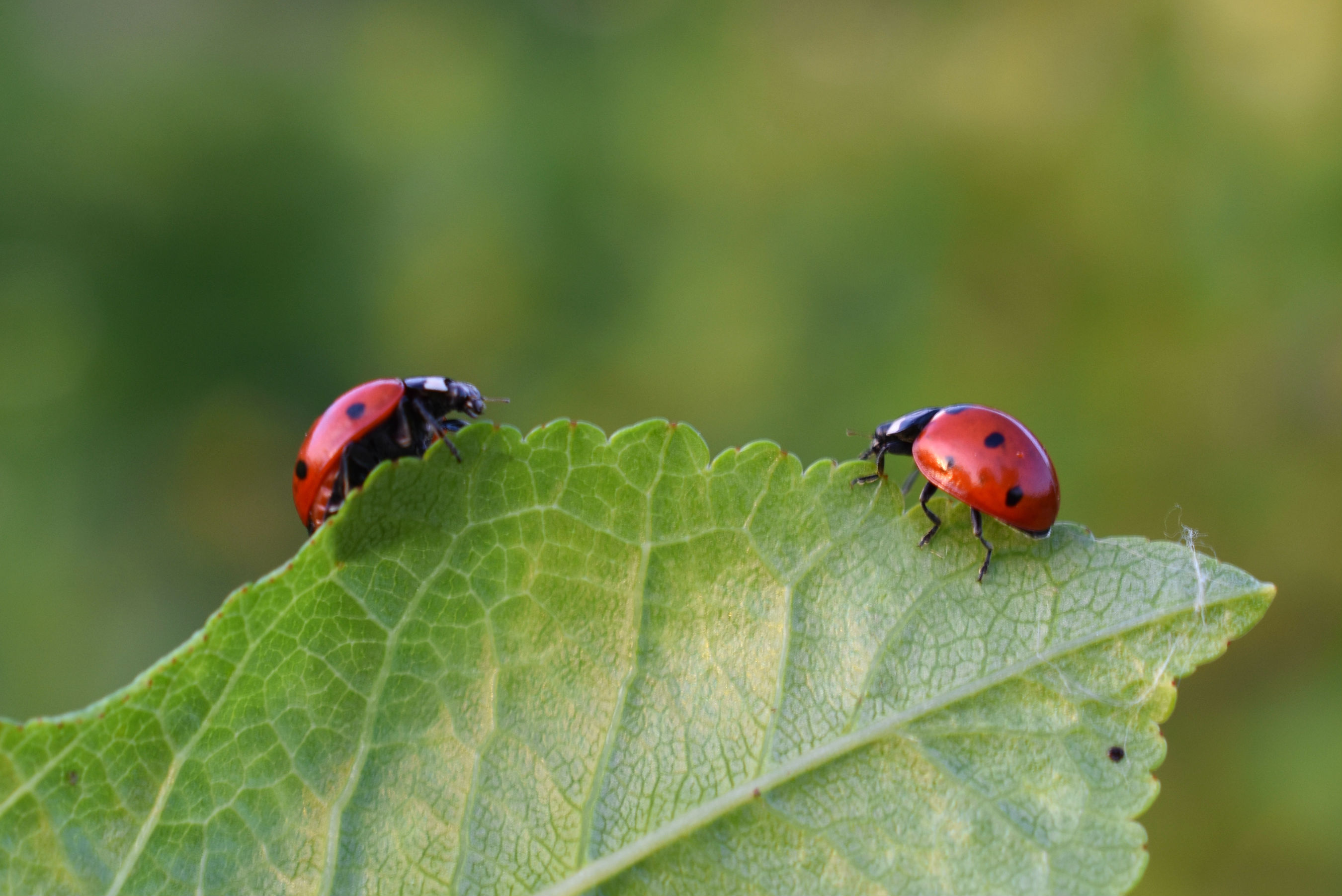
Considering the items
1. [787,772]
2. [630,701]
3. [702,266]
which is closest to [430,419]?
[630,701]

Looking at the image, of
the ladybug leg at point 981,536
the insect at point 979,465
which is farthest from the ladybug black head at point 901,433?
the ladybug leg at point 981,536

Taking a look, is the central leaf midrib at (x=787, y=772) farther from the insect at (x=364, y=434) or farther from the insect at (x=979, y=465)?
the insect at (x=364, y=434)

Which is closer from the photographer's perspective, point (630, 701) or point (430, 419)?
point (630, 701)

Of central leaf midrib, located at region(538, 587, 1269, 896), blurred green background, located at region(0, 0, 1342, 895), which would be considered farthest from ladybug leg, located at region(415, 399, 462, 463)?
blurred green background, located at region(0, 0, 1342, 895)

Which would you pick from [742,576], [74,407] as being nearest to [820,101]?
[74,407]

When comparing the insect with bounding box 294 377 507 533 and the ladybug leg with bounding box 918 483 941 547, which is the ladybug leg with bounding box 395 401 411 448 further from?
the ladybug leg with bounding box 918 483 941 547

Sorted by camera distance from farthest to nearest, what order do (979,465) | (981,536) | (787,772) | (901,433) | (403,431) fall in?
(901,433) → (403,431) → (979,465) → (981,536) → (787,772)

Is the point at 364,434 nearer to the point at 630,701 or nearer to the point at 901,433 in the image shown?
the point at 630,701

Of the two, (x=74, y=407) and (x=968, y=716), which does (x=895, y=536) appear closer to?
(x=968, y=716)
